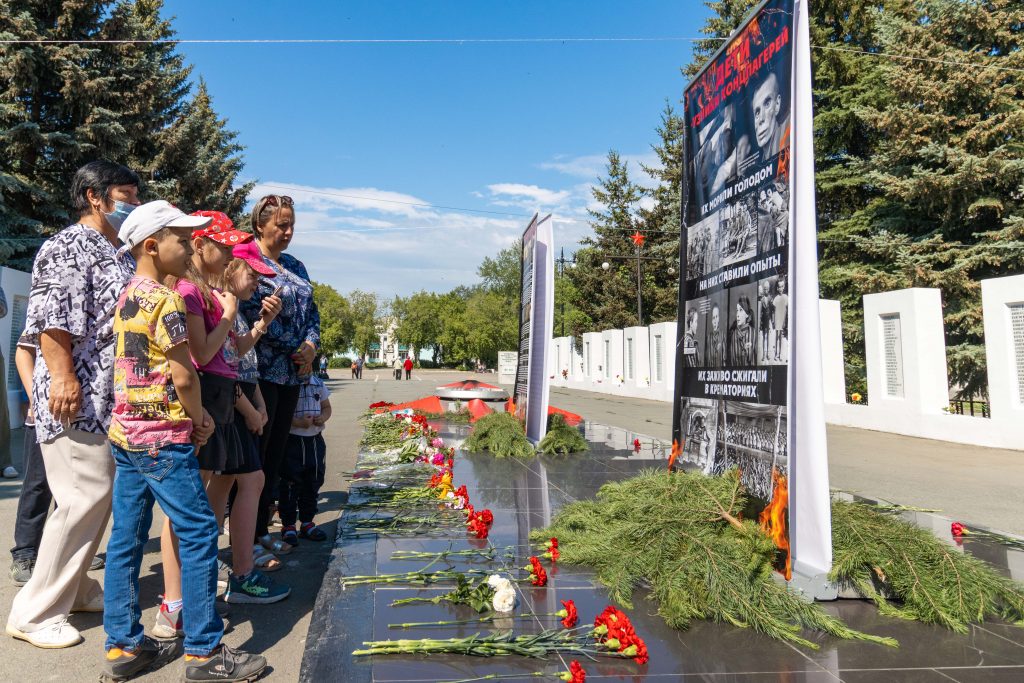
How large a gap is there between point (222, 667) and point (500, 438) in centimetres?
552

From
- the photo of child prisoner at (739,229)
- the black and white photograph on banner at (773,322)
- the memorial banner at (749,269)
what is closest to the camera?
the memorial banner at (749,269)

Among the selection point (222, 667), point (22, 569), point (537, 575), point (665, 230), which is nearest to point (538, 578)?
point (537, 575)

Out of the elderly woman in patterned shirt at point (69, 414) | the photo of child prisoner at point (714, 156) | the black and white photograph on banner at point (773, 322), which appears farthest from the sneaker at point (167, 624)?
the photo of child prisoner at point (714, 156)

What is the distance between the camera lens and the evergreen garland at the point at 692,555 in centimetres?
282

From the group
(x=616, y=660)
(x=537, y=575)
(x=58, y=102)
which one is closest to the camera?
(x=616, y=660)

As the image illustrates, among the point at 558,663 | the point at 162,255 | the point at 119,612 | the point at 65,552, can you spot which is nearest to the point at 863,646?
the point at 558,663

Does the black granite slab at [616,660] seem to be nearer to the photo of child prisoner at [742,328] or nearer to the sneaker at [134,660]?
the sneaker at [134,660]

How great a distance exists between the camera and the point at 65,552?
296 cm

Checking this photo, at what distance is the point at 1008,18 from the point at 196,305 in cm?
2243

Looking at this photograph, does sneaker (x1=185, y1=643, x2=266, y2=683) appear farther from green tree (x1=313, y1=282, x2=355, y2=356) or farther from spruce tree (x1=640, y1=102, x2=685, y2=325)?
green tree (x1=313, y1=282, x2=355, y2=356)

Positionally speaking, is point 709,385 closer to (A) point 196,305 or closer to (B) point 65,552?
(A) point 196,305

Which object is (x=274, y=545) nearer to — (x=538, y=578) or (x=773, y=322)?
(x=538, y=578)

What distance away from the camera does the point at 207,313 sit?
112 inches

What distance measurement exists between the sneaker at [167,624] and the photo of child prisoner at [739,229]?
3.23 meters
